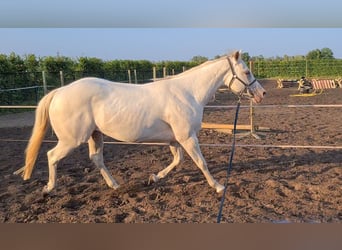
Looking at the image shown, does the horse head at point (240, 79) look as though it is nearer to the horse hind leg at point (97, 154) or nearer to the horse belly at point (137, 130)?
the horse belly at point (137, 130)

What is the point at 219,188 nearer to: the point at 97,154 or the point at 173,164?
the point at 173,164

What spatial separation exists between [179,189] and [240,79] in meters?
1.22

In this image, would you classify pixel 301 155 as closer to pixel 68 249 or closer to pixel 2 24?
pixel 68 249

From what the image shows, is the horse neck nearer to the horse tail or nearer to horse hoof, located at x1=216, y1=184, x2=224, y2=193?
horse hoof, located at x1=216, y1=184, x2=224, y2=193

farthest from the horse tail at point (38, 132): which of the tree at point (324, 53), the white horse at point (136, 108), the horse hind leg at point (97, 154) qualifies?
the tree at point (324, 53)

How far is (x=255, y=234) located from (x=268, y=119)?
7.87 metres

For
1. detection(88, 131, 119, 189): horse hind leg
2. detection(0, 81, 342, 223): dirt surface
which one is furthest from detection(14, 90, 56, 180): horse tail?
detection(88, 131, 119, 189): horse hind leg

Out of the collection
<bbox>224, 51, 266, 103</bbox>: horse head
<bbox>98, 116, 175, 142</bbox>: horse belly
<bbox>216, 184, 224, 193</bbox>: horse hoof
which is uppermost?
<bbox>224, 51, 266, 103</bbox>: horse head

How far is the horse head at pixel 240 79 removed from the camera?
3.53 m

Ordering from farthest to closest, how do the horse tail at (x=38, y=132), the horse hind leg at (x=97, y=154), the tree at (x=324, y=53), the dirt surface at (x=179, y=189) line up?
the horse hind leg at (x=97, y=154) → the horse tail at (x=38, y=132) → the dirt surface at (x=179, y=189) → the tree at (x=324, y=53)

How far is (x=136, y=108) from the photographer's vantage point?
3383mm

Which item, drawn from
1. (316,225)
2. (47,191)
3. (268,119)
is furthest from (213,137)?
(316,225)

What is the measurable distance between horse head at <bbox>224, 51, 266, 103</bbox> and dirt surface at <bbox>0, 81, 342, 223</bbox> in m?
0.95

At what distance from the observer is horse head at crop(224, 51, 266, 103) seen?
11.6 ft
